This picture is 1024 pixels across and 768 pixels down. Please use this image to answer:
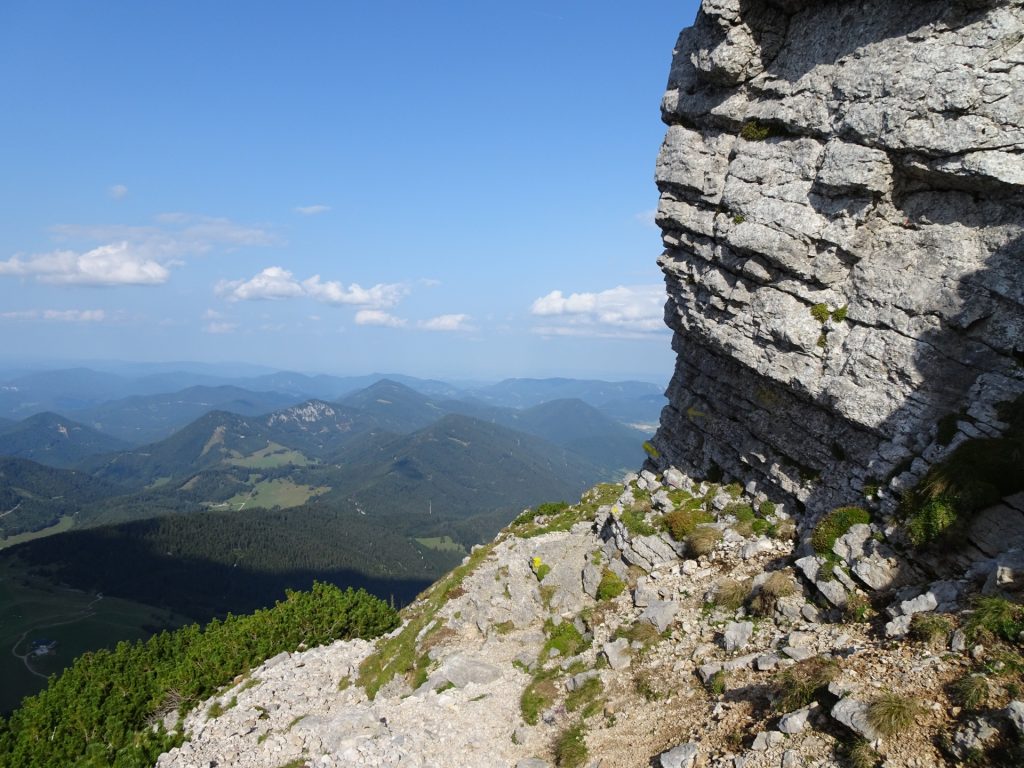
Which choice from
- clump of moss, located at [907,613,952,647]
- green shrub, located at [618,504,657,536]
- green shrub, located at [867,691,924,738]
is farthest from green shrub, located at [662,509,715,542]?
green shrub, located at [867,691,924,738]

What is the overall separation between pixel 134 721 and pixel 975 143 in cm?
5090

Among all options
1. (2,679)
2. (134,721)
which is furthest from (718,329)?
(2,679)

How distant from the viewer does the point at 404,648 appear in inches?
1135

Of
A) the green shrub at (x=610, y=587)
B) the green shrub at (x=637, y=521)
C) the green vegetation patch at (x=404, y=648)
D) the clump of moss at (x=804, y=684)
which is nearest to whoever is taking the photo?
the clump of moss at (x=804, y=684)

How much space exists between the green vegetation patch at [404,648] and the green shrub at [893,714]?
67.7ft

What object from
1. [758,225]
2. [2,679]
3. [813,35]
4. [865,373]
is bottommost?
[2,679]

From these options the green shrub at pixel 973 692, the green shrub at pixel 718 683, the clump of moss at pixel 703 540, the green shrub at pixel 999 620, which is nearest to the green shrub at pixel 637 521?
the clump of moss at pixel 703 540

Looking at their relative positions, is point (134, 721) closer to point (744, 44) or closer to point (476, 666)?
point (476, 666)

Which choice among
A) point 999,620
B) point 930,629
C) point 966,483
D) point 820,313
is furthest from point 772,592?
point 820,313

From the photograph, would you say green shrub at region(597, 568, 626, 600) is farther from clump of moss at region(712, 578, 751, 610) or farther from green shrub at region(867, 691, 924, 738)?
green shrub at region(867, 691, 924, 738)

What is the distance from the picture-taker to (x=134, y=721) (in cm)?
3306

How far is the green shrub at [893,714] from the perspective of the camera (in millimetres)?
10875

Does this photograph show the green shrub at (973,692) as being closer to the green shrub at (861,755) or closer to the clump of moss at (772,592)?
the green shrub at (861,755)

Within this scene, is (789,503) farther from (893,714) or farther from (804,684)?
(893,714)
